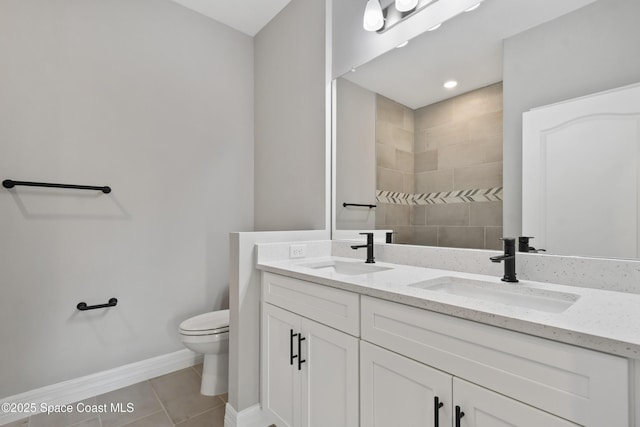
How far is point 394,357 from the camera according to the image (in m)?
0.95

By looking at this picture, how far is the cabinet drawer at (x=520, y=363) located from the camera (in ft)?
1.96

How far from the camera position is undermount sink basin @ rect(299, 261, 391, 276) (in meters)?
1.51

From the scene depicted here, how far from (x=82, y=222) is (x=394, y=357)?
1.92m

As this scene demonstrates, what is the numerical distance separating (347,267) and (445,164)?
691 millimetres

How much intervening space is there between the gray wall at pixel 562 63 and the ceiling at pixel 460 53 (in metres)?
0.04

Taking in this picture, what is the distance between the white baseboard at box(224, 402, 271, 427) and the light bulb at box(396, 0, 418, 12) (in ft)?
6.97

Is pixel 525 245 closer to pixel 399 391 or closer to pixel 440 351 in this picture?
pixel 440 351

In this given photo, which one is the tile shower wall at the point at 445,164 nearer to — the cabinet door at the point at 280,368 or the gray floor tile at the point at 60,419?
the cabinet door at the point at 280,368

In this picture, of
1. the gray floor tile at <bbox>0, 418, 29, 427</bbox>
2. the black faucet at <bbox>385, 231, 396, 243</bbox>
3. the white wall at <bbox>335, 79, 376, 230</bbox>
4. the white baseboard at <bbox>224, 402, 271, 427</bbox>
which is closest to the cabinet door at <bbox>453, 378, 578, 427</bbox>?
the black faucet at <bbox>385, 231, 396, 243</bbox>

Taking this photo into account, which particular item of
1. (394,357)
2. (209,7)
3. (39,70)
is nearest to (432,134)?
(394,357)

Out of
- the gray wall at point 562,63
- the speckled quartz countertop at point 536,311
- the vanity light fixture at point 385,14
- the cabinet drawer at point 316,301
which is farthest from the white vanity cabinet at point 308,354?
the vanity light fixture at point 385,14

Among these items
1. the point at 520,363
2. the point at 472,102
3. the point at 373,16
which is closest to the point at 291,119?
the point at 373,16

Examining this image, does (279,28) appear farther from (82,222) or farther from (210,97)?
(82,222)

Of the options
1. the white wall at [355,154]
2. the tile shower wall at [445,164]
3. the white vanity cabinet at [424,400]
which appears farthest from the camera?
the white wall at [355,154]
